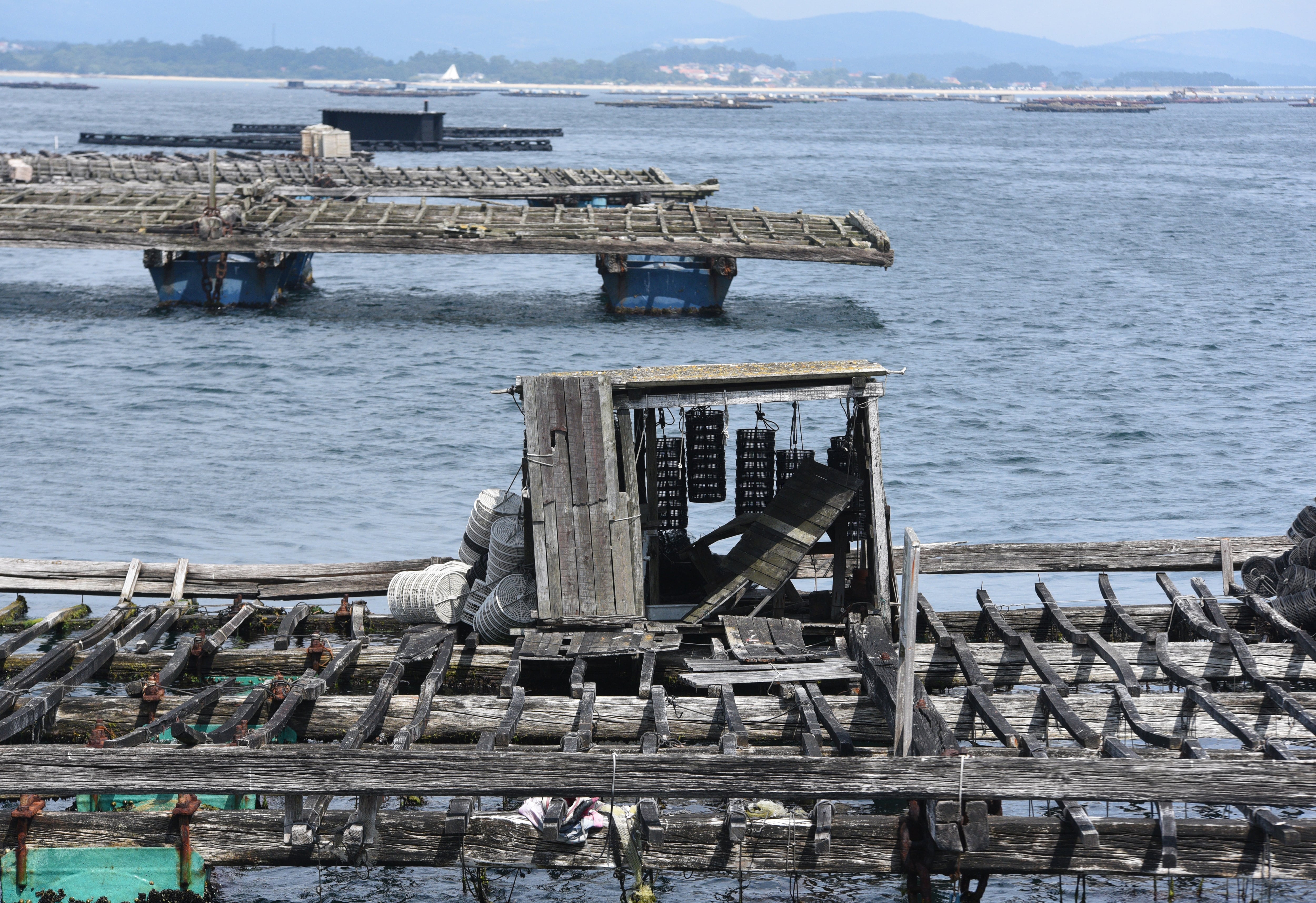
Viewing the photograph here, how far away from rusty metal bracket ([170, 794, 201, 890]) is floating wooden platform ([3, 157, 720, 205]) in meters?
36.5

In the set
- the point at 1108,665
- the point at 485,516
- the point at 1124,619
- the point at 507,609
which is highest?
the point at 485,516

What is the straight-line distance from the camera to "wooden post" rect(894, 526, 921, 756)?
29.0ft

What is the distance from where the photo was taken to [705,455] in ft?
46.2

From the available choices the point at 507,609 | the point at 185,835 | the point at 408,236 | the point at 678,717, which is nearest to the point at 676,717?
the point at 678,717

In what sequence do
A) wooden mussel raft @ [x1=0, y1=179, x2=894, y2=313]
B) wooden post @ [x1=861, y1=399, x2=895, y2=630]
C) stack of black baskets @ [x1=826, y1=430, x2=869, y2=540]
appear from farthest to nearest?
1. wooden mussel raft @ [x1=0, y1=179, x2=894, y2=313]
2. stack of black baskets @ [x1=826, y1=430, x2=869, y2=540]
3. wooden post @ [x1=861, y1=399, x2=895, y2=630]

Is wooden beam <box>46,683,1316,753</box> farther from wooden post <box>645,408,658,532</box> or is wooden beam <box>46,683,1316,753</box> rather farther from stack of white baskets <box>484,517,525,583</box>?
wooden post <box>645,408,658,532</box>

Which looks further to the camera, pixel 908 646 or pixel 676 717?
pixel 676 717

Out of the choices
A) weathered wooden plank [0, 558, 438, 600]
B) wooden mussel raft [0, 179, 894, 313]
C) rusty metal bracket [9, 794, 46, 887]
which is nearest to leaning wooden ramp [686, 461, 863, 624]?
weathered wooden plank [0, 558, 438, 600]

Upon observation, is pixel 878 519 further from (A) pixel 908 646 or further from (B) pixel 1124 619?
(A) pixel 908 646

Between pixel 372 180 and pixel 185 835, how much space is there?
42.2 meters

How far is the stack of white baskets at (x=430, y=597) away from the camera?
12.8 m

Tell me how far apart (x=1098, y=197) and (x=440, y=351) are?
52.7 meters

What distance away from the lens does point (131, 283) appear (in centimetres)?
4325

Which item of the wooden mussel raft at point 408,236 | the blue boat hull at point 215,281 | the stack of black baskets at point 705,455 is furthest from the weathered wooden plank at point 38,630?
the blue boat hull at point 215,281
